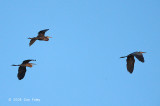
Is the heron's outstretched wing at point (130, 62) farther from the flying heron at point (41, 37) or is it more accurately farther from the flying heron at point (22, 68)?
the flying heron at point (41, 37)

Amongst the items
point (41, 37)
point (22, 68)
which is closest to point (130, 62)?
point (22, 68)

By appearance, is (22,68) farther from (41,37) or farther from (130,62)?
(130,62)

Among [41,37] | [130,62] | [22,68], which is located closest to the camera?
[130,62]

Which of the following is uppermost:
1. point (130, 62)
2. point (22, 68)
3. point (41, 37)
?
point (41, 37)

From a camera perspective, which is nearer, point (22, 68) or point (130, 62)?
point (130, 62)

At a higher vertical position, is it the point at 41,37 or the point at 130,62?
the point at 41,37

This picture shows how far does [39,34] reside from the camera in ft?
124

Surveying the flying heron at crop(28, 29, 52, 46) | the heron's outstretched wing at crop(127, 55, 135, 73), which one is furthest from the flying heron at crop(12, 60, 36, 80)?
the heron's outstretched wing at crop(127, 55, 135, 73)

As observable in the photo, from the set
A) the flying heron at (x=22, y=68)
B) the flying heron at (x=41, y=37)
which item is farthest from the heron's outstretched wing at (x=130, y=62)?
the flying heron at (x=41, y=37)

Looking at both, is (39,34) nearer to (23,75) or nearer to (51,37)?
(51,37)

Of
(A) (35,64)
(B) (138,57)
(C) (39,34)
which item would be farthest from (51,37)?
(B) (138,57)

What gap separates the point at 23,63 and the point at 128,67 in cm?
966

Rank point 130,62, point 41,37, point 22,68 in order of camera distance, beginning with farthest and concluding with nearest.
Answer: point 41,37, point 22,68, point 130,62

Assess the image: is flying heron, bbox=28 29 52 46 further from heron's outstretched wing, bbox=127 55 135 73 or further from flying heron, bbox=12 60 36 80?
heron's outstretched wing, bbox=127 55 135 73
